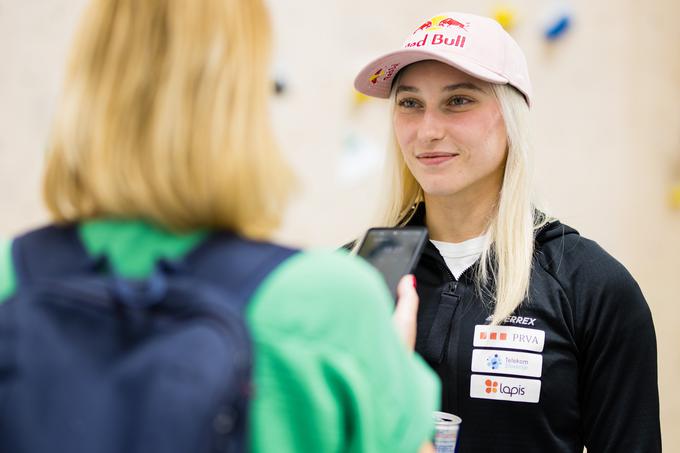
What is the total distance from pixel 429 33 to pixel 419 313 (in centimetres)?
52

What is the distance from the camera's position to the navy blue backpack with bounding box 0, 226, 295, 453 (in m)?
0.51

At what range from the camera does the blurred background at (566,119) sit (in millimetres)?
2254

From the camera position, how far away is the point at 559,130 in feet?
8.21

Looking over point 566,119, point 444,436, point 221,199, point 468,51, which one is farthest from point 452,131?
point 566,119

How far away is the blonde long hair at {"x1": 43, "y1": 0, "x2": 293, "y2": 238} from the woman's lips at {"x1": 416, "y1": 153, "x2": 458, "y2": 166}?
0.71 meters

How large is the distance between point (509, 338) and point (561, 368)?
0.10 m

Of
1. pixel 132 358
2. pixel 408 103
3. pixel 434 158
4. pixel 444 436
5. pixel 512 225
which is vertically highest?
pixel 408 103

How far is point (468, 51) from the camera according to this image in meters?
1.24

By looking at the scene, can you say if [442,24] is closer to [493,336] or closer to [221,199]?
[493,336]

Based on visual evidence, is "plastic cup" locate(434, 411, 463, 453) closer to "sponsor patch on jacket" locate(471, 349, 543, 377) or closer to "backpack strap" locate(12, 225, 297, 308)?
"sponsor patch on jacket" locate(471, 349, 543, 377)

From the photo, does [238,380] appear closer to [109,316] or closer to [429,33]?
[109,316]

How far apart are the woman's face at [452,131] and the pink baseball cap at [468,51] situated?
40mm

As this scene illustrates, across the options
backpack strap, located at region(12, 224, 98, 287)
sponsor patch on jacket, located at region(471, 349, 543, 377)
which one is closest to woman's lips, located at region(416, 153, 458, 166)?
sponsor patch on jacket, located at region(471, 349, 543, 377)

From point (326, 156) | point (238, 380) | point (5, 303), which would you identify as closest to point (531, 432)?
point (238, 380)
